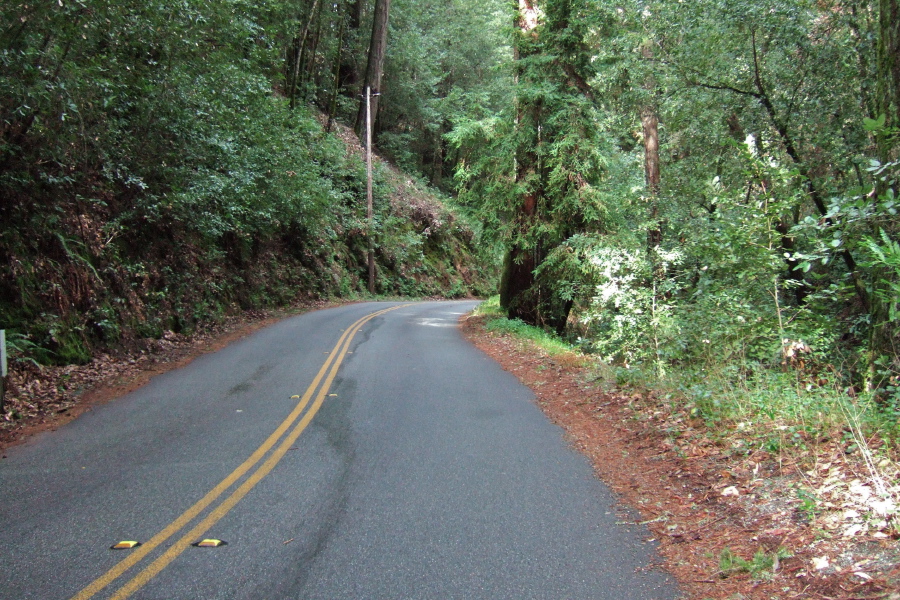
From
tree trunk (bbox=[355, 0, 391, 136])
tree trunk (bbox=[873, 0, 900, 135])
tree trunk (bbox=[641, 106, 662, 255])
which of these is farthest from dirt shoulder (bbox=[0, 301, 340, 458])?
tree trunk (bbox=[355, 0, 391, 136])

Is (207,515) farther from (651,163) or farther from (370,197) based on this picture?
(370,197)

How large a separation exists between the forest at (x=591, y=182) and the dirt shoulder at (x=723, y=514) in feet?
2.43

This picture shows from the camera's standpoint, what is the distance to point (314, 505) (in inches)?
188

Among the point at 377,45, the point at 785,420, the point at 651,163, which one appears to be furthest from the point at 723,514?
the point at 377,45

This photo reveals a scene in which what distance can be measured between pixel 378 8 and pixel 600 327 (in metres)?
25.8

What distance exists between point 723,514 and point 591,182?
40.2 ft

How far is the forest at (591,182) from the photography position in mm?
7484

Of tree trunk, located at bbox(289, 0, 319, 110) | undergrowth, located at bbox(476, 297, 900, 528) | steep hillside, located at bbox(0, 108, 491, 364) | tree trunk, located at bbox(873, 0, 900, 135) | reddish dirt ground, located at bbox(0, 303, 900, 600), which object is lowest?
reddish dirt ground, located at bbox(0, 303, 900, 600)

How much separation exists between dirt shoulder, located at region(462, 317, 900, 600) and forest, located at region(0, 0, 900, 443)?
0.74 meters

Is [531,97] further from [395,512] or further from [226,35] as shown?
[395,512]

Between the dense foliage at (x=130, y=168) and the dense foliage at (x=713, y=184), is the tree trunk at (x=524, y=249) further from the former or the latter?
the dense foliage at (x=130, y=168)

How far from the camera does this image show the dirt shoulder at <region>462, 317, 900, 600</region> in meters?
3.49

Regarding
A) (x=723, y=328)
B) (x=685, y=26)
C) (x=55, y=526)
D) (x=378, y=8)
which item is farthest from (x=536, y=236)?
(x=378, y=8)

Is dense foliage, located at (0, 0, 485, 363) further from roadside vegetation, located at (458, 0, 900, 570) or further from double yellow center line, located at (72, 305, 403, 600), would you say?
roadside vegetation, located at (458, 0, 900, 570)
